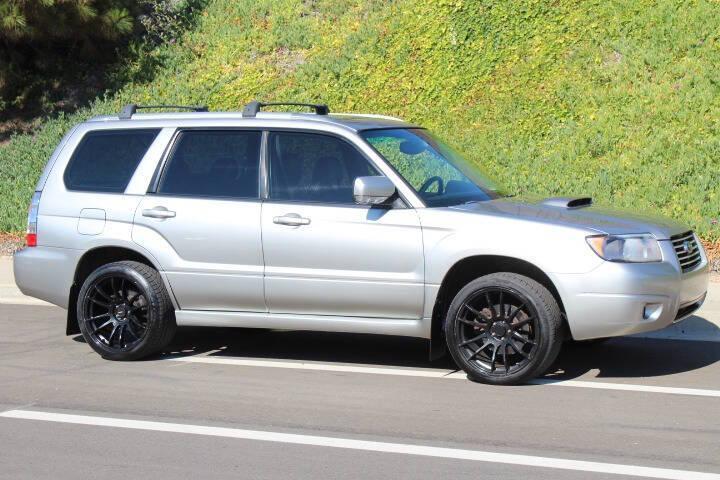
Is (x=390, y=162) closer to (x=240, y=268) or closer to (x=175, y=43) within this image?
(x=240, y=268)

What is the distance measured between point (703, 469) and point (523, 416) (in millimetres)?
1379

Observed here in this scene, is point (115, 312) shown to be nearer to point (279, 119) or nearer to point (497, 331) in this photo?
point (279, 119)

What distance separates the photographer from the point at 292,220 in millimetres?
8102

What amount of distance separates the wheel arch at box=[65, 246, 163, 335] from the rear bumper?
4cm

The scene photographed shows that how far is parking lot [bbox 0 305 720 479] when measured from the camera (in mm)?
5859

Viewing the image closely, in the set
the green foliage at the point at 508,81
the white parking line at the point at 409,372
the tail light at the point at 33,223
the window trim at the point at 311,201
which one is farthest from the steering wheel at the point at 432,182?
the green foliage at the point at 508,81

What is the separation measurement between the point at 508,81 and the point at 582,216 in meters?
8.73

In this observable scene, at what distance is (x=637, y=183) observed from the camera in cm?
1345

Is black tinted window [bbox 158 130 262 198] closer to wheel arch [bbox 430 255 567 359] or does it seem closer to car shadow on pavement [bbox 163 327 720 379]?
car shadow on pavement [bbox 163 327 720 379]

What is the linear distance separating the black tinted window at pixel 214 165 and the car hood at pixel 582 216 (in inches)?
62.8

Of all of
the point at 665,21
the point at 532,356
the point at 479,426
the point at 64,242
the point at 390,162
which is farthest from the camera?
the point at 665,21

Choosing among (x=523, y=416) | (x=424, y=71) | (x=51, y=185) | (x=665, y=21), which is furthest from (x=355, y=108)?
(x=523, y=416)

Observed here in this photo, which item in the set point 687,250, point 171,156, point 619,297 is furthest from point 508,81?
point 619,297

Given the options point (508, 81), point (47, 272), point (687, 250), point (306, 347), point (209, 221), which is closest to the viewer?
→ point (687, 250)
